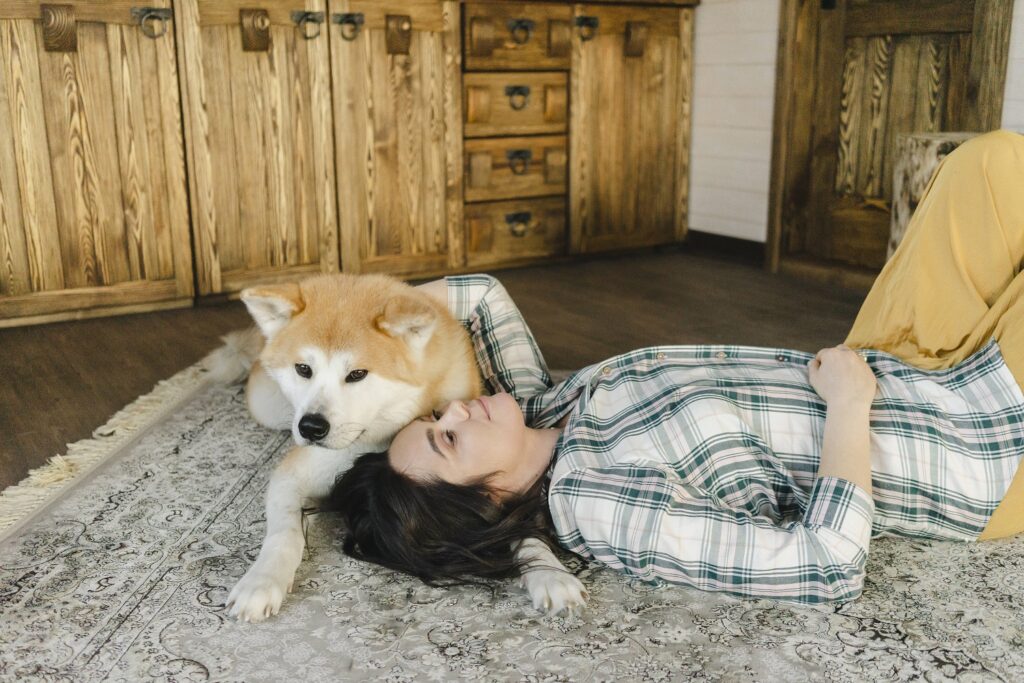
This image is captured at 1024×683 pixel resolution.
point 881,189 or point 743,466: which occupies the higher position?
point 881,189

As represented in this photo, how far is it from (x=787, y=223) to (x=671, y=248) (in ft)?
2.30

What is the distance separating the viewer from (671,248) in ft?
15.6

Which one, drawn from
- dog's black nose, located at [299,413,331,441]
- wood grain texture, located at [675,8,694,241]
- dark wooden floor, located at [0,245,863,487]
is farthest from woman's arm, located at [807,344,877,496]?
wood grain texture, located at [675,8,694,241]

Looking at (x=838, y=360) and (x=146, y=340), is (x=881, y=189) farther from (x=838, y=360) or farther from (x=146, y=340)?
(x=146, y=340)

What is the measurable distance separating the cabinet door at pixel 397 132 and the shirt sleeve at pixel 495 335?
1768mm

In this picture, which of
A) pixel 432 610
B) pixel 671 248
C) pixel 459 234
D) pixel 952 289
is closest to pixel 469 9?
pixel 459 234

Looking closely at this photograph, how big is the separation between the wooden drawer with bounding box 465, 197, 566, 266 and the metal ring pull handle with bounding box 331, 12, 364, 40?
2.89ft

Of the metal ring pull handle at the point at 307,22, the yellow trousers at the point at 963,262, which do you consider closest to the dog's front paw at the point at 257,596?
the yellow trousers at the point at 963,262

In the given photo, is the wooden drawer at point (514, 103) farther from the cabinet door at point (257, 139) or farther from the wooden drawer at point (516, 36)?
the cabinet door at point (257, 139)

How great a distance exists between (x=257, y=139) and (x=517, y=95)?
1153 mm

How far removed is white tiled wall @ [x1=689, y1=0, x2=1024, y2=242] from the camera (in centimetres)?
425

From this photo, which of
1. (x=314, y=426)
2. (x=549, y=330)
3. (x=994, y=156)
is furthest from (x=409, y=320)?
(x=549, y=330)

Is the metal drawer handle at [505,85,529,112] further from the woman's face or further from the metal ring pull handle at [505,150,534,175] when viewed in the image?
the woman's face

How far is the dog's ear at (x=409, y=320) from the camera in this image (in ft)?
5.52
